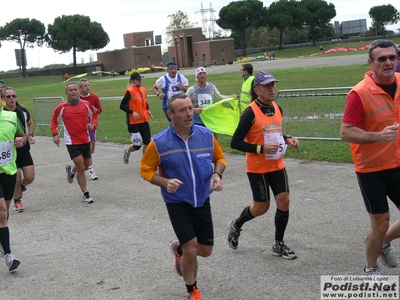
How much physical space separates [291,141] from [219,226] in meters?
2.04

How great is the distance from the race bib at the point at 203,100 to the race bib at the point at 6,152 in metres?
5.09

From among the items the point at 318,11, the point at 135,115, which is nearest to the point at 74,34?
the point at 318,11

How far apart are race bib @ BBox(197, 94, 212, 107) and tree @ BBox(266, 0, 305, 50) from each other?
105 metres

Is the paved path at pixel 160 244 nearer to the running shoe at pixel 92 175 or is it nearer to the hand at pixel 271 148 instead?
the running shoe at pixel 92 175

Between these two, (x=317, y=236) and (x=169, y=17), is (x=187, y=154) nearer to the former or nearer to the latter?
(x=317, y=236)

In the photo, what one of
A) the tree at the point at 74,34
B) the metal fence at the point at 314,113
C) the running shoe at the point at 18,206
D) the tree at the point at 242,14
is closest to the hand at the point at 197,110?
the metal fence at the point at 314,113

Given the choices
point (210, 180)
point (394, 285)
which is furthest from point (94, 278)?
point (394, 285)

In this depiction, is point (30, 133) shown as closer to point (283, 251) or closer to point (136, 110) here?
point (136, 110)

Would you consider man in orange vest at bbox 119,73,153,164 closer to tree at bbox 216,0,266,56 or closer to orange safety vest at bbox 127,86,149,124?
orange safety vest at bbox 127,86,149,124

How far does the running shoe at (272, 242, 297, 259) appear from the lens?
251 inches

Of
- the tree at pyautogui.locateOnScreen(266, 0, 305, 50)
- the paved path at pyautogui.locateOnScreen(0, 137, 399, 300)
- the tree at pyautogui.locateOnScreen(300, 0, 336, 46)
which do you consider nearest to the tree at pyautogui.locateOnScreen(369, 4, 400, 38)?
the tree at pyautogui.locateOnScreen(300, 0, 336, 46)

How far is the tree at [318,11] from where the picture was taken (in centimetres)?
12256

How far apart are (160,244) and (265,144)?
1.91 meters

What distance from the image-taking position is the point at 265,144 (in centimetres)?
639
